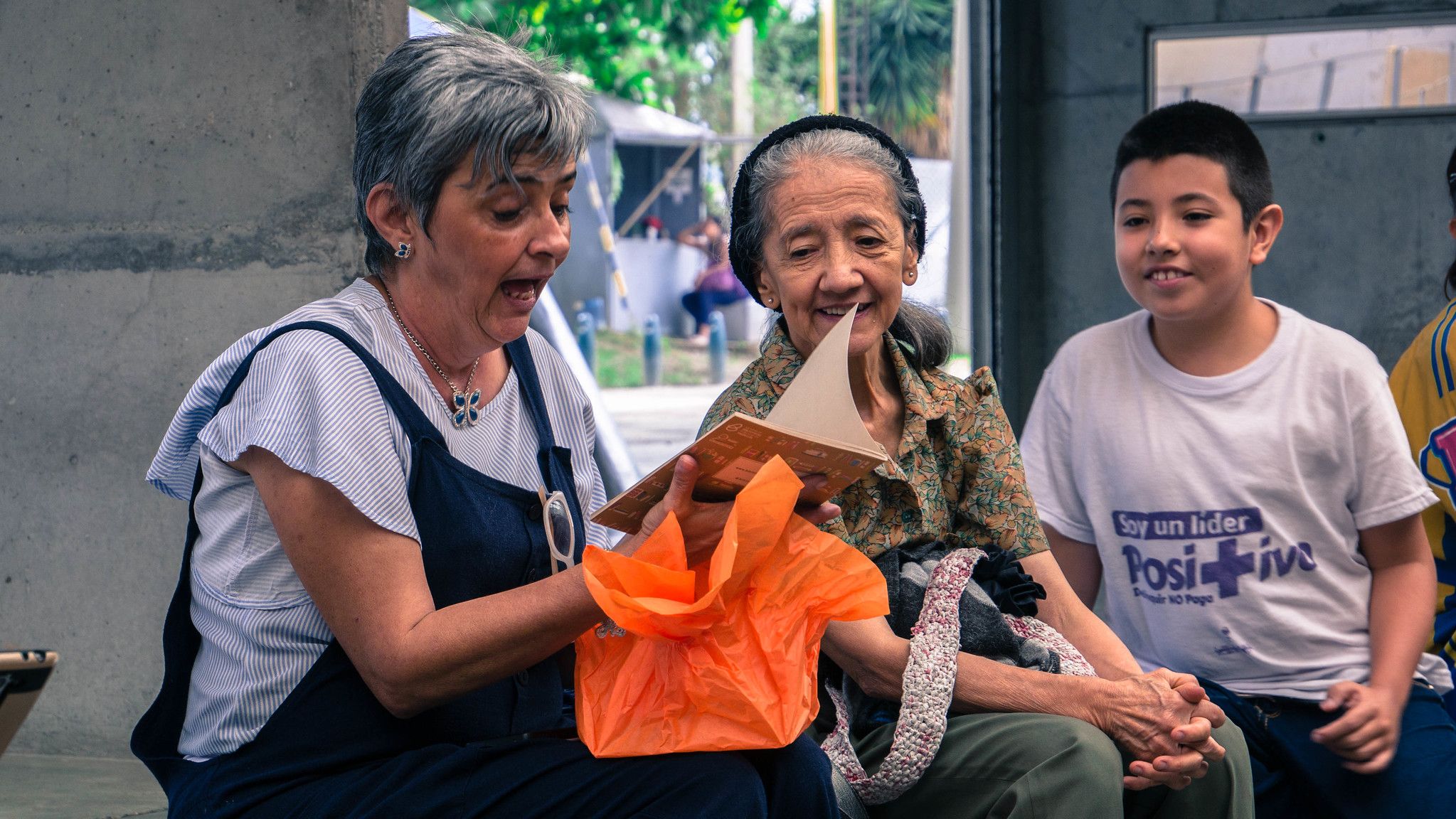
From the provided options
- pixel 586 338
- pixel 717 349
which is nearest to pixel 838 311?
pixel 586 338

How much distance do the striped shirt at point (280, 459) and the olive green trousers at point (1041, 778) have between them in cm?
84

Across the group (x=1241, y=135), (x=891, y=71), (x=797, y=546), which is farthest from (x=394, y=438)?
(x=891, y=71)

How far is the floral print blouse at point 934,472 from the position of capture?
226cm

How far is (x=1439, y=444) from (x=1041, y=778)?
4.67 feet

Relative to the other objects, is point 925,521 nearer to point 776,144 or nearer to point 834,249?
point 834,249

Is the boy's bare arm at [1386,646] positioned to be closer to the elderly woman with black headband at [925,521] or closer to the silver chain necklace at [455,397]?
the elderly woman with black headband at [925,521]

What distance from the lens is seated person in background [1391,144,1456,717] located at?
2756 mm

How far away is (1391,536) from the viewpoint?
2549 mm

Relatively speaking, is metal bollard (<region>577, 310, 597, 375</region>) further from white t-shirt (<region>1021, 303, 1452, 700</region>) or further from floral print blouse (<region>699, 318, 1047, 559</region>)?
floral print blouse (<region>699, 318, 1047, 559</region>)

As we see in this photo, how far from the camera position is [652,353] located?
1712 centimetres

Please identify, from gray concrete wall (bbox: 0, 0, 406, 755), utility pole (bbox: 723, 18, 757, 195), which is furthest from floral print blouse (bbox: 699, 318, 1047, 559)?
utility pole (bbox: 723, 18, 757, 195)

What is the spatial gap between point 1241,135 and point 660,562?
5.48 ft

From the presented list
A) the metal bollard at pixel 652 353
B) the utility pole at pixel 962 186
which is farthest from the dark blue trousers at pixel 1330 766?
the metal bollard at pixel 652 353

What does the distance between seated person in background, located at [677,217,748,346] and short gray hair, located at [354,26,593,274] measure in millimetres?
17704
